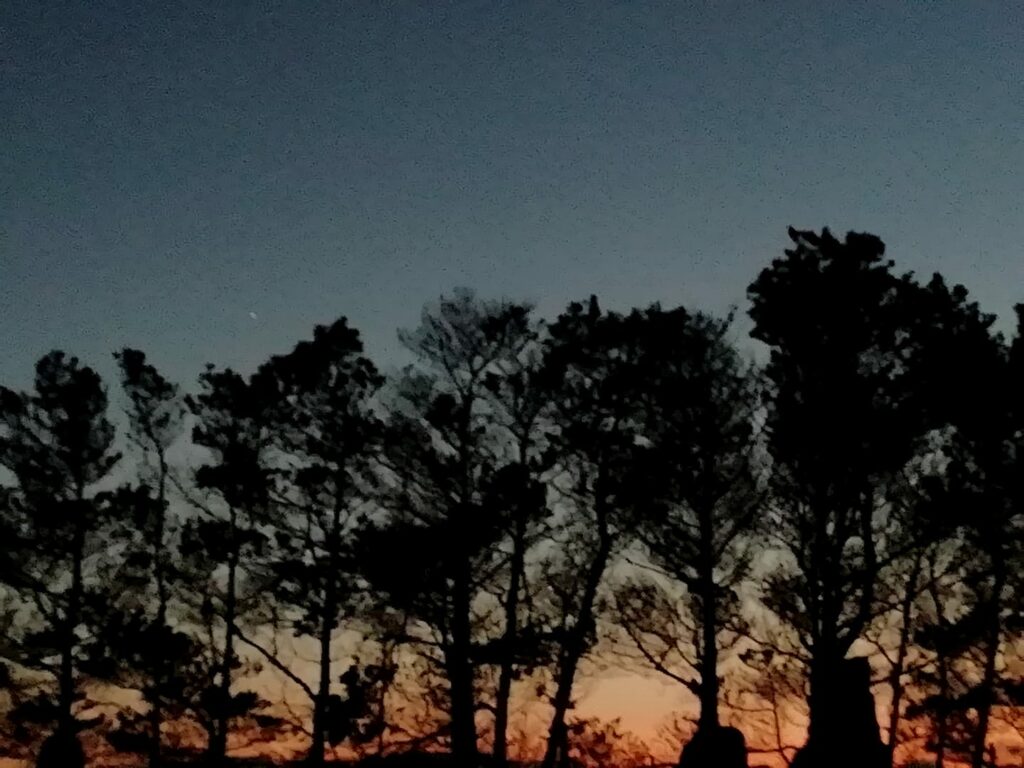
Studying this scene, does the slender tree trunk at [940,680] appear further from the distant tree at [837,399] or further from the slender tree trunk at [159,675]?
the slender tree trunk at [159,675]

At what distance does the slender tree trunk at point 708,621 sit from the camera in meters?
19.2

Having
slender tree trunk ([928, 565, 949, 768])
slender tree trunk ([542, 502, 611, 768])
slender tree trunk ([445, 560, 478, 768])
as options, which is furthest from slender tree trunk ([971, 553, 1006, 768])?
slender tree trunk ([445, 560, 478, 768])

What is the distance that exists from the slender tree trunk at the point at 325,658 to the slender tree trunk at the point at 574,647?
520 cm

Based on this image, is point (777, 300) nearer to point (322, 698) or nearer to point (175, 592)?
point (322, 698)

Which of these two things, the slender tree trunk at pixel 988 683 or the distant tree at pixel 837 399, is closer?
the distant tree at pixel 837 399

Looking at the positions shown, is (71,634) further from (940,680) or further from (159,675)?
(940,680)

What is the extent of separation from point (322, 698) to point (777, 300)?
13.5 m

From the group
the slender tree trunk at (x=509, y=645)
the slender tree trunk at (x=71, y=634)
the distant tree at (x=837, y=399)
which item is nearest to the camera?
the distant tree at (x=837, y=399)

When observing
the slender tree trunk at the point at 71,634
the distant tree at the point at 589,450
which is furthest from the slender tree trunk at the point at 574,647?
the slender tree trunk at the point at 71,634

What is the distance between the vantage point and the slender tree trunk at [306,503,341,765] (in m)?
21.7

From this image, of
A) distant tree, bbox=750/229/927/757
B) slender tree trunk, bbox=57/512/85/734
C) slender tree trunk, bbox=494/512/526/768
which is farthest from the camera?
slender tree trunk, bbox=57/512/85/734

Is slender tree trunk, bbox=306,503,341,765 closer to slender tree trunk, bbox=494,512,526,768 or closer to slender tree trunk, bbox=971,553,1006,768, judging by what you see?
slender tree trunk, bbox=494,512,526,768

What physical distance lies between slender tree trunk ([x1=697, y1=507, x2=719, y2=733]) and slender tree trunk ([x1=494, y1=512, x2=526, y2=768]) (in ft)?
13.0

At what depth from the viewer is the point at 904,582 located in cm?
2256
